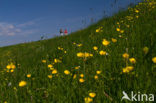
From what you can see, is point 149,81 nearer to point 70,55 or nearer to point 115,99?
point 115,99

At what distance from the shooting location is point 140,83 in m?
1.71

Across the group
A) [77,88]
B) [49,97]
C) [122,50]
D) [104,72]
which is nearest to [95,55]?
[122,50]

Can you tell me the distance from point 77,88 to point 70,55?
1357 millimetres

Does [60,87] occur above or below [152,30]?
below

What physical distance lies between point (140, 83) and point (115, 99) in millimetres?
326

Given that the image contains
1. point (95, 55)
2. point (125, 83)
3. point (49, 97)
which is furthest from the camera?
point (95, 55)

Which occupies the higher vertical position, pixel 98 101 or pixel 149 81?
pixel 149 81

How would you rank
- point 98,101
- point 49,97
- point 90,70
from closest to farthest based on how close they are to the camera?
point 98,101 < point 49,97 < point 90,70

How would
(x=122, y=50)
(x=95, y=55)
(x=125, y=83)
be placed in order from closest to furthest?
(x=125, y=83) → (x=122, y=50) → (x=95, y=55)

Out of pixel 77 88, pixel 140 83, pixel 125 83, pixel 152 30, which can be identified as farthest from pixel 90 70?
pixel 152 30

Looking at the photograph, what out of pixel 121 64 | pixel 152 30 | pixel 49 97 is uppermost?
pixel 152 30

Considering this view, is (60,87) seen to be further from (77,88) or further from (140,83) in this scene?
(140,83)

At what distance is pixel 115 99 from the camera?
1730 mm

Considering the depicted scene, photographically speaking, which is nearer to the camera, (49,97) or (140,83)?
(140,83)
